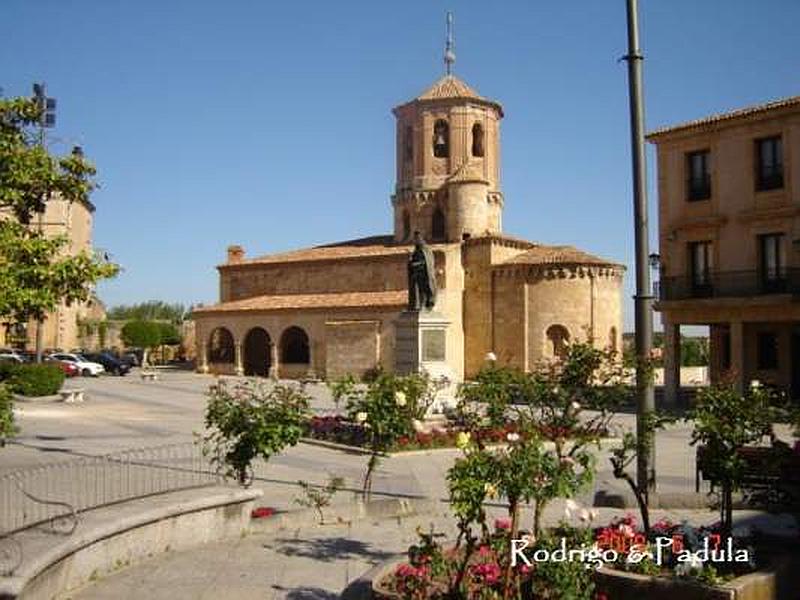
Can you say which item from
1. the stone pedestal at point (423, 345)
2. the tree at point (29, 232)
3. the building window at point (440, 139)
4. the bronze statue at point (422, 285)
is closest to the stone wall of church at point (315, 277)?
the building window at point (440, 139)

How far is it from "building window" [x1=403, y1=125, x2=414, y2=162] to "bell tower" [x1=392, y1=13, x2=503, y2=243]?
0.06 meters

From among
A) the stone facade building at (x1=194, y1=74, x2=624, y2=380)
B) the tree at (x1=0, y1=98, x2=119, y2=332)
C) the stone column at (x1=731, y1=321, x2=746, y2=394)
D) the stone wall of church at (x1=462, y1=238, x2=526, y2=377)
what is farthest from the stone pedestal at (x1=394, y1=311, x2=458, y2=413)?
the stone wall of church at (x1=462, y1=238, x2=526, y2=377)

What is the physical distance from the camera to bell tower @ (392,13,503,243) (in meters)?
43.0

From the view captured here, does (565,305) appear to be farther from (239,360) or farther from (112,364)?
(112,364)

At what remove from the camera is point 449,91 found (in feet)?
144

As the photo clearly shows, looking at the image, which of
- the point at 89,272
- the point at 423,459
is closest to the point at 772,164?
the point at 423,459

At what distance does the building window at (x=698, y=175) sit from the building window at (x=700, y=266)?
1.60m

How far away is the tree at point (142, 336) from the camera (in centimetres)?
5416

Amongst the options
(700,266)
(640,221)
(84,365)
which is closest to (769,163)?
(700,266)

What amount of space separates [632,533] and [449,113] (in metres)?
38.7

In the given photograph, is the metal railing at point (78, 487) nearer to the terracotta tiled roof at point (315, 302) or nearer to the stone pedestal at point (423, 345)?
the stone pedestal at point (423, 345)

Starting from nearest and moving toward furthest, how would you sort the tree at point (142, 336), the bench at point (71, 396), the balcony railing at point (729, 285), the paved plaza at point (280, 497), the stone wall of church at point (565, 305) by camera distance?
1. the paved plaza at point (280, 497)
2. the balcony railing at point (729, 285)
3. the bench at point (71, 396)
4. the stone wall of church at point (565, 305)
5. the tree at point (142, 336)

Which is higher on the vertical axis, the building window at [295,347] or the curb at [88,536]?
the building window at [295,347]

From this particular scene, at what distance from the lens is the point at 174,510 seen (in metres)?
7.79
